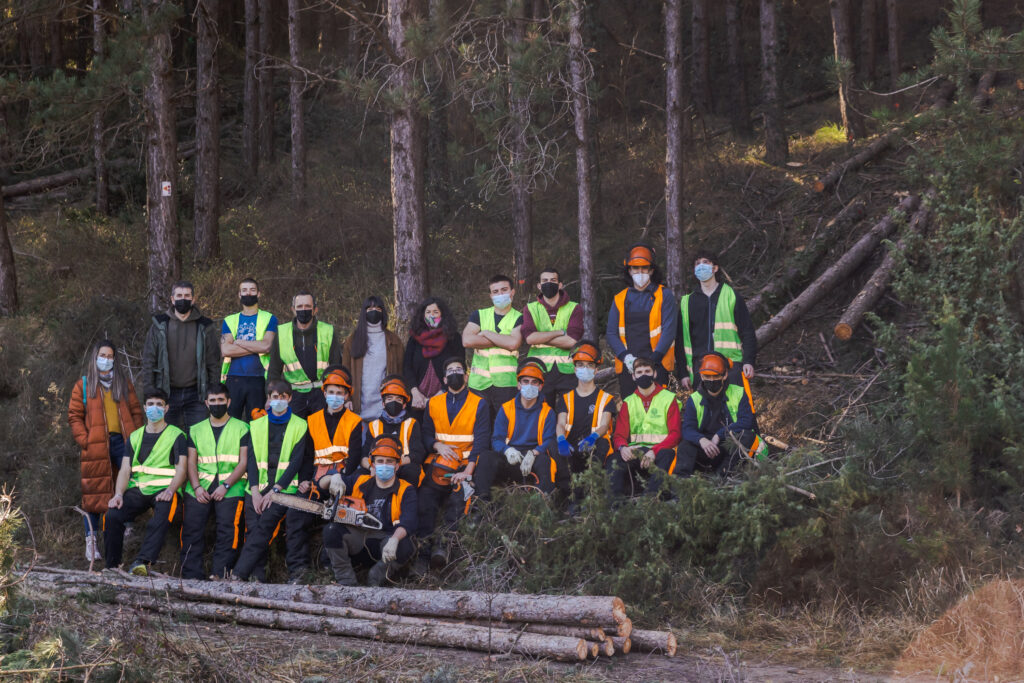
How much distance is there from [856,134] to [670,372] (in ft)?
34.6

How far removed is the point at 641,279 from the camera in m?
9.93

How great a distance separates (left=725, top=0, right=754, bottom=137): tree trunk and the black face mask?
13.5 metres

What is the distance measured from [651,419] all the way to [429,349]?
2.41 meters

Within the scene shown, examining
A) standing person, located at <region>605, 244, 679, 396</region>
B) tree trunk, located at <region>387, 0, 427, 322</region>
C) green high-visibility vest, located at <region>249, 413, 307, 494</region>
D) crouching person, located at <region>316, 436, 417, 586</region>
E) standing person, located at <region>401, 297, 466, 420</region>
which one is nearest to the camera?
crouching person, located at <region>316, 436, 417, 586</region>

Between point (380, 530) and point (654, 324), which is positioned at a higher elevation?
point (654, 324)

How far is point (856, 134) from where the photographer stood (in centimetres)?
1859

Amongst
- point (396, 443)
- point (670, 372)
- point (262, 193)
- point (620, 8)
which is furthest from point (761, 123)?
point (396, 443)

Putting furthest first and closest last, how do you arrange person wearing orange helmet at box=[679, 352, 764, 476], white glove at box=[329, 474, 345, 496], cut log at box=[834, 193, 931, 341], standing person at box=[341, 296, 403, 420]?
1. cut log at box=[834, 193, 931, 341]
2. standing person at box=[341, 296, 403, 420]
3. white glove at box=[329, 474, 345, 496]
4. person wearing orange helmet at box=[679, 352, 764, 476]

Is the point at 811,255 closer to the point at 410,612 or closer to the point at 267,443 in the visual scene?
the point at 267,443

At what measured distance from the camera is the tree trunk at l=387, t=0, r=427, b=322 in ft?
39.7

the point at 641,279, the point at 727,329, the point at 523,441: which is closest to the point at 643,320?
the point at 641,279

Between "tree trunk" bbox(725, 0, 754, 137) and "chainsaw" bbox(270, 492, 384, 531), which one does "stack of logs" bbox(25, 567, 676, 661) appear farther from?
"tree trunk" bbox(725, 0, 754, 137)

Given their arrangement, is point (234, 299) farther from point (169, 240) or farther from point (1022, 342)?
point (1022, 342)

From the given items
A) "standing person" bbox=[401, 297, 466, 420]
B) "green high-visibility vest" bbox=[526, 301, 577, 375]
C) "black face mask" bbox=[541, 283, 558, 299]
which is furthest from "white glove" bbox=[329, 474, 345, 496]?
"black face mask" bbox=[541, 283, 558, 299]
